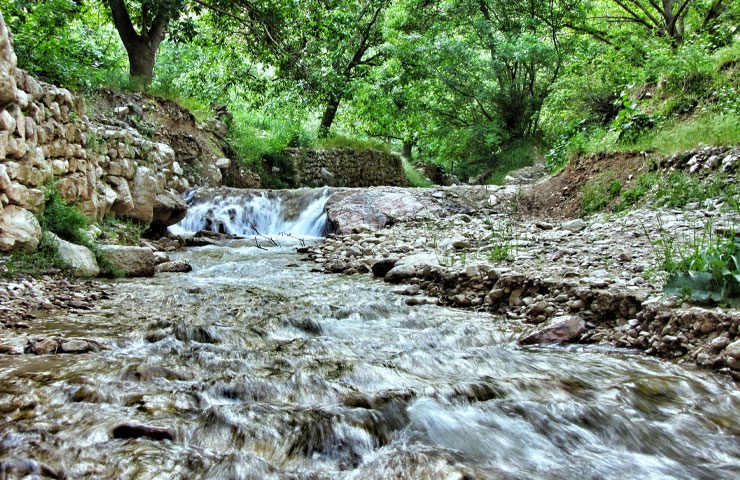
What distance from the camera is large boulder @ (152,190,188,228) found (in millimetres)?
7668

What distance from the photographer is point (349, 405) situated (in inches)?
87.3

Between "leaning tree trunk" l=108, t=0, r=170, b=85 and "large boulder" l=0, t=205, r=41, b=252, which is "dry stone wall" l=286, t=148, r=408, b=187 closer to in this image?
"leaning tree trunk" l=108, t=0, r=170, b=85

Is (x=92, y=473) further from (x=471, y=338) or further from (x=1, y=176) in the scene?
(x=1, y=176)

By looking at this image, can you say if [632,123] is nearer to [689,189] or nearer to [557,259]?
[689,189]

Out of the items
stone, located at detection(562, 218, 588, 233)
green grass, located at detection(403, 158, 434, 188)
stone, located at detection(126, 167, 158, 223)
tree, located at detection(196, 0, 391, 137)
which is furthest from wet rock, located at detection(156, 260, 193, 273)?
green grass, located at detection(403, 158, 434, 188)

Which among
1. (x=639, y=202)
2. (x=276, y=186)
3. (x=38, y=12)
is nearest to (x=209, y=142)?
(x=276, y=186)

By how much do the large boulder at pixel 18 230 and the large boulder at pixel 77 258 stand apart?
0.26m

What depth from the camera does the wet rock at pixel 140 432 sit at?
1.79 meters

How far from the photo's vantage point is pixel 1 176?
12.9 ft

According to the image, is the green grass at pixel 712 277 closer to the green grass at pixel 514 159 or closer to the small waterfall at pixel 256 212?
the small waterfall at pixel 256 212

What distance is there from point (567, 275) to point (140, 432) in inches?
129

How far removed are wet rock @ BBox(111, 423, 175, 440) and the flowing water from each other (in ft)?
0.10

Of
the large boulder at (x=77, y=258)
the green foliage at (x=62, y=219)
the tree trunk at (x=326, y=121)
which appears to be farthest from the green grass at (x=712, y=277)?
the tree trunk at (x=326, y=121)

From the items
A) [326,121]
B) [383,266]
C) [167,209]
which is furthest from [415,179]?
[383,266]
